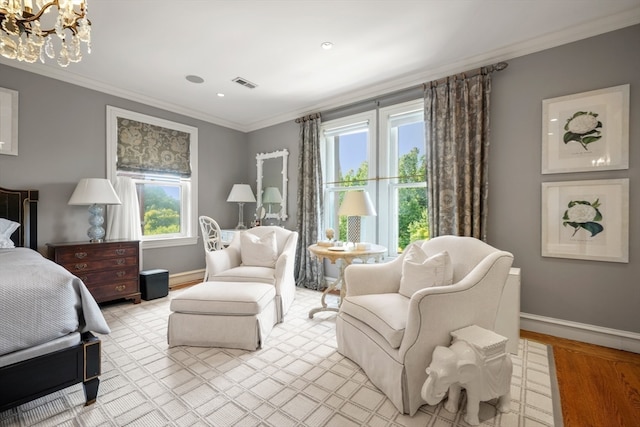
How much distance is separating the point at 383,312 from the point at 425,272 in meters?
0.41

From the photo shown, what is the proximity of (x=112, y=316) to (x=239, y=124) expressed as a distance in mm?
3549

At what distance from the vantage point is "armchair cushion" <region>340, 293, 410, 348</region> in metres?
1.66

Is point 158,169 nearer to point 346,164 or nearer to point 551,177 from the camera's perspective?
point 346,164

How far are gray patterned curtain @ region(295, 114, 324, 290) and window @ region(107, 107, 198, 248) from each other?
1751mm

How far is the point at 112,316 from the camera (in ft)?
10.2

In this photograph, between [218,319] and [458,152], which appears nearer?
Answer: [218,319]

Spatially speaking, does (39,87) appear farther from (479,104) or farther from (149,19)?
(479,104)

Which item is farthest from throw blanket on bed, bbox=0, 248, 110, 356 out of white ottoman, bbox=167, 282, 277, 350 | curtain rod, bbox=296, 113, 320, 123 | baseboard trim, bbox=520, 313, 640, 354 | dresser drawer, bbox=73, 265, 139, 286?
baseboard trim, bbox=520, 313, 640, 354

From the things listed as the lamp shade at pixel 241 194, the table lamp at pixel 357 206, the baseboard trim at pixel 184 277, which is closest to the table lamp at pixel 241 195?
the lamp shade at pixel 241 194

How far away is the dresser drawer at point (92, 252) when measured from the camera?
2982 mm

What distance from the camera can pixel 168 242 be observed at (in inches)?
169

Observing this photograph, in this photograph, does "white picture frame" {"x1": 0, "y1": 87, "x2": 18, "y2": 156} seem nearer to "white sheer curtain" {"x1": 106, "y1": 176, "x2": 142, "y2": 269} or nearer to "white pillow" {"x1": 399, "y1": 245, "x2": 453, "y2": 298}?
"white sheer curtain" {"x1": 106, "y1": 176, "x2": 142, "y2": 269}

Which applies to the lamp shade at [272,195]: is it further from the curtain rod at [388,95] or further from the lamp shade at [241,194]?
the curtain rod at [388,95]

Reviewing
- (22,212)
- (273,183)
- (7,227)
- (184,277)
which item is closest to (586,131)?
(273,183)
